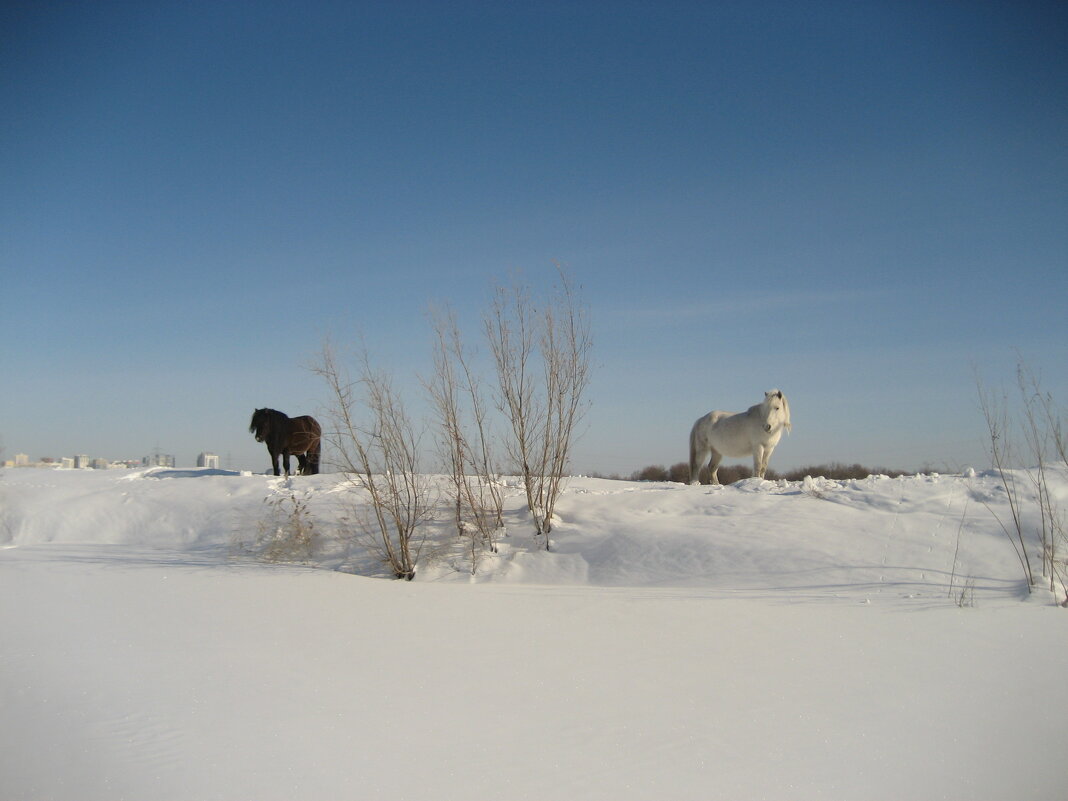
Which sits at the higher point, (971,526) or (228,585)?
(971,526)

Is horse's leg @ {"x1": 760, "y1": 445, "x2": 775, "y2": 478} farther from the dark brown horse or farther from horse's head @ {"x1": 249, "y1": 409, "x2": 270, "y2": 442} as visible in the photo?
horse's head @ {"x1": 249, "y1": 409, "x2": 270, "y2": 442}

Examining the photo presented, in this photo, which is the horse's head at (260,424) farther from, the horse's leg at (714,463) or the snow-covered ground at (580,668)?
the horse's leg at (714,463)

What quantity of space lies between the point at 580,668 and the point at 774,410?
8828 millimetres

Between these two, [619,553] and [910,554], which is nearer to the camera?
[910,554]

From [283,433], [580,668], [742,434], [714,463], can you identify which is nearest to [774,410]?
[742,434]

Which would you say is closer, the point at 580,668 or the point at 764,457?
the point at 580,668

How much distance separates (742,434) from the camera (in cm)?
1296

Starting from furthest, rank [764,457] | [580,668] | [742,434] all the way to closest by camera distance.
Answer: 1. [742,434]
2. [764,457]
3. [580,668]

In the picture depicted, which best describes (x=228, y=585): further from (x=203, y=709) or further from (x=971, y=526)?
(x=971, y=526)

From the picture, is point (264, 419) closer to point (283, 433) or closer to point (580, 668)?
point (283, 433)

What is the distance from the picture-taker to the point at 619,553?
30.1 feet

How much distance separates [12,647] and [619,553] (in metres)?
6.50

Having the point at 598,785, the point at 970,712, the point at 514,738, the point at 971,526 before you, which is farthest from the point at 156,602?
the point at 971,526

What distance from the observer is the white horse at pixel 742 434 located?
485 inches
